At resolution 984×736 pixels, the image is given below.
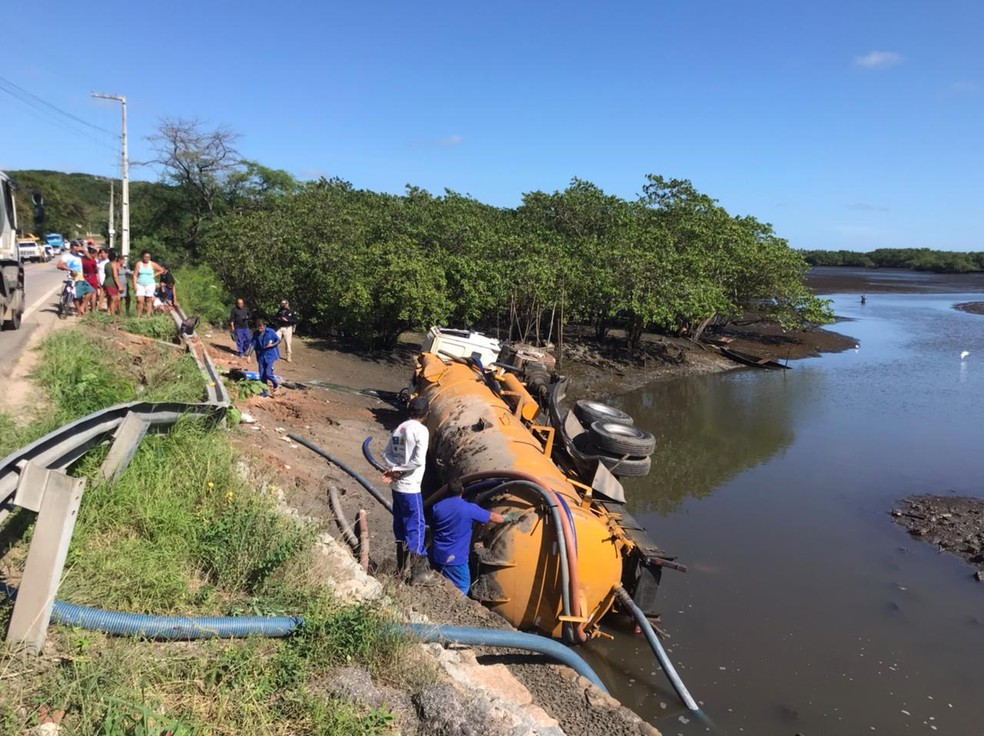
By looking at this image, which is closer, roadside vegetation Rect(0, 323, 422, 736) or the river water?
roadside vegetation Rect(0, 323, 422, 736)

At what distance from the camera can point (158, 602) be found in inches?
164

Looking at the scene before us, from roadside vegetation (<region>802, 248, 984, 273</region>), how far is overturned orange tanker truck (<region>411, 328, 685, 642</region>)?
137425mm

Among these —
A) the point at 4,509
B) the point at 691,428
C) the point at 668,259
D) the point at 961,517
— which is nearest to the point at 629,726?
the point at 4,509

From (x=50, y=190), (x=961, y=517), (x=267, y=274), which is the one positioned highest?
(x=50, y=190)

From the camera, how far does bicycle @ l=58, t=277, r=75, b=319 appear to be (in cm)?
1373

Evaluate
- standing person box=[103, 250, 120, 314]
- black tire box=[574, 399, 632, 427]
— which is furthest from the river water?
standing person box=[103, 250, 120, 314]

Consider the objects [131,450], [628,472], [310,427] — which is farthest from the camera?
[310,427]

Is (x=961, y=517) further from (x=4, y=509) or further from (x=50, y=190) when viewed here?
(x=50, y=190)

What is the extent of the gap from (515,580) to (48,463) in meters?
4.27

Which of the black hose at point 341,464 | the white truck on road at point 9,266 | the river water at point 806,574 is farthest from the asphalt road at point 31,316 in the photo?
the river water at point 806,574

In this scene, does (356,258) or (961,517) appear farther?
(356,258)

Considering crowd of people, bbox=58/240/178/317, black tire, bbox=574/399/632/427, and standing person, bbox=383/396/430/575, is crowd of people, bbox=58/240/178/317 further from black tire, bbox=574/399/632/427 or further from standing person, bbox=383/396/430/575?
standing person, bbox=383/396/430/575

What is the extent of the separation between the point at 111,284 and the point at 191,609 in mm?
11611

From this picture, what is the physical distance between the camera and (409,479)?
6.14 metres
